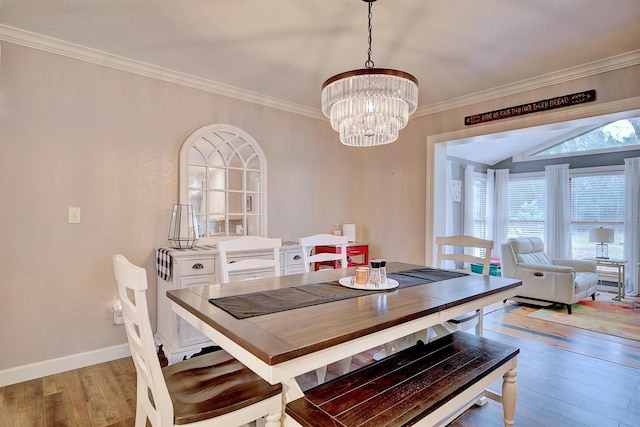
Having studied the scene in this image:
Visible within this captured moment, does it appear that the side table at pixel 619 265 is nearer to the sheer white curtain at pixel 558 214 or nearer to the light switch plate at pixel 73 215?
the sheer white curtain at pixel 558 214

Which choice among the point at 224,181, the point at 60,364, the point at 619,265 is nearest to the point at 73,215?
the point at 60,364

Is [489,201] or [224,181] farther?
[489,201]

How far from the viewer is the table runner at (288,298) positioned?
138 cm

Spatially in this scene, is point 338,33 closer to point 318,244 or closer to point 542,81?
point 318,244

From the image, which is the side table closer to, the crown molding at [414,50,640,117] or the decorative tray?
the crown molding at [414,50,640,117]

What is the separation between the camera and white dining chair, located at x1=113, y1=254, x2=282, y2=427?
109cm

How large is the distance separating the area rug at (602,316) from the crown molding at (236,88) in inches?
100

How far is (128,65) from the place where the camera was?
105 inches

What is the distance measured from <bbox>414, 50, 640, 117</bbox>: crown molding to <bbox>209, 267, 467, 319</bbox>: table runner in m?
2.20

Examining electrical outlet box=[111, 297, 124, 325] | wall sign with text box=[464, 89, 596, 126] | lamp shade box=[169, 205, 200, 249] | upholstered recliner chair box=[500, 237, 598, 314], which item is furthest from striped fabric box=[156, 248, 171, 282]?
upholstered recliner chair box=[500, 237, 598, 314]

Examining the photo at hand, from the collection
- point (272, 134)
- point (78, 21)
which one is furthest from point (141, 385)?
point (272, 134)

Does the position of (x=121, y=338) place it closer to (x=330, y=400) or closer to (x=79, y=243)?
(x=79, y=243)

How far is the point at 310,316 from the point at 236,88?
8.61 feet

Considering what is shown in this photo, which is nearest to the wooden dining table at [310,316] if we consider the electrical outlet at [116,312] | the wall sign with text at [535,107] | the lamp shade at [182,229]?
the lamp shade at [182,229]
